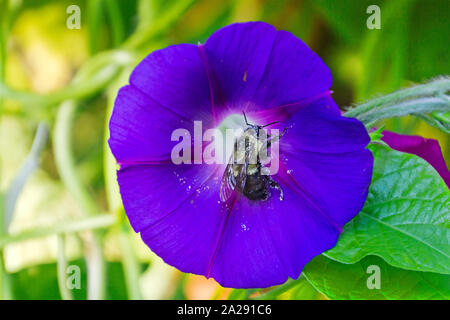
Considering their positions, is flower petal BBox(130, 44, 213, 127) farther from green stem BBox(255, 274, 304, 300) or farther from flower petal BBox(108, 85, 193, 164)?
green stem BBox(255, 274, 304, 300)

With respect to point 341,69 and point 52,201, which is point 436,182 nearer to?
point 341,69

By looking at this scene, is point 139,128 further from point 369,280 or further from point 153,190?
point 369,280

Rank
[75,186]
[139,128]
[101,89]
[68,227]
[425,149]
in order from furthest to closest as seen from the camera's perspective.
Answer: [101,89]
[75,186]
[68,227]
[425,149]
[139,128]

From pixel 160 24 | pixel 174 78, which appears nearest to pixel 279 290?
pixel 174 78

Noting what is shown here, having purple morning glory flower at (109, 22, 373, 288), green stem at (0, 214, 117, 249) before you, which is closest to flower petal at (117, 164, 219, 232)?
purple morning glory flower at (109, 22, 373, 288)

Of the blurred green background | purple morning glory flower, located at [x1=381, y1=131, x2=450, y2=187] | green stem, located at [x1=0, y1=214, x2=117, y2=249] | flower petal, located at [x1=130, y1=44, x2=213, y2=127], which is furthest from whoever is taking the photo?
the blurred green background

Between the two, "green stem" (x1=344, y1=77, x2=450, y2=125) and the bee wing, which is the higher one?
"green stem" (x1=344, y1=77, x2=450, y2=125)
